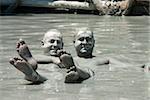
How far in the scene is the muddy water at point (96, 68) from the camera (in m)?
6.22

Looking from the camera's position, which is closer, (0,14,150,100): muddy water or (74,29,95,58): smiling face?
(0,14,150,100): muddy water

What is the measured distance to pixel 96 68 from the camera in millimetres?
7664

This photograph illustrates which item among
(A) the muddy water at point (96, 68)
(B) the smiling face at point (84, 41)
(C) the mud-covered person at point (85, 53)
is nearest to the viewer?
(A) the muddy water at point (96, 68)

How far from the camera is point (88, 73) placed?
7.00m

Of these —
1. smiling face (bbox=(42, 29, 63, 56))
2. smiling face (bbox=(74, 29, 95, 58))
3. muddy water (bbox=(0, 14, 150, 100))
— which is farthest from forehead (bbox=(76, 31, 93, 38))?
muddy water (bbox=(0, 14, 150, 100))

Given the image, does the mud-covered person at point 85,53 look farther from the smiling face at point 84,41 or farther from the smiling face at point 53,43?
the smiling face at point 53,43

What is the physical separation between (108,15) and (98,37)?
21.8ft

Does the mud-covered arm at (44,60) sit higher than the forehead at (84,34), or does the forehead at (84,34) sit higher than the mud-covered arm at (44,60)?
the forehead at (84,34)

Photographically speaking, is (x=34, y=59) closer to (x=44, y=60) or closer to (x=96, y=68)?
(x=44, y=60)

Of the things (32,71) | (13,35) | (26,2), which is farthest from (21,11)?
(32,71)

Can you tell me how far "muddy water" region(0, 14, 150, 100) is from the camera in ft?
20.4

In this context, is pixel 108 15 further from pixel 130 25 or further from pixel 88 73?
pixel 88 73

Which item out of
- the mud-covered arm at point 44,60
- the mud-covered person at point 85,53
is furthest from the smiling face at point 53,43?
the mud-covered person at point 85,53

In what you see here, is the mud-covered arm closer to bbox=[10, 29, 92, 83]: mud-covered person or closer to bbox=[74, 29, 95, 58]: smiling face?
bbox=[10, 29, 92, 83]: mud-covered person
